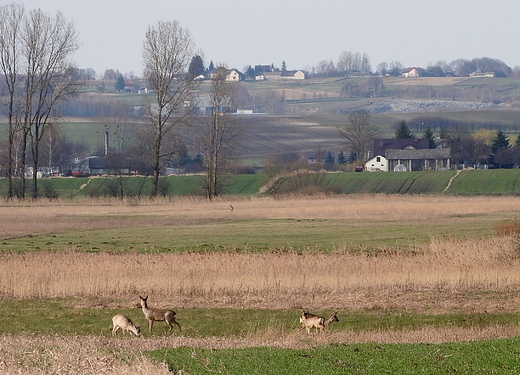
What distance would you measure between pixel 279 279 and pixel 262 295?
1459 millimetres

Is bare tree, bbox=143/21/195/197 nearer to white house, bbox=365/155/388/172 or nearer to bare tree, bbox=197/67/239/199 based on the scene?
bare tree, bbox=197/67/239/199

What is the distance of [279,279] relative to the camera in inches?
997

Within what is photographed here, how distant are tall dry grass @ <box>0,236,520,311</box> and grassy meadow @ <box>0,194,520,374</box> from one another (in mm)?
59

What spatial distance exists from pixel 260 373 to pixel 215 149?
196 ft

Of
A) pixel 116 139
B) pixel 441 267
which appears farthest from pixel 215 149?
pixel 116 139

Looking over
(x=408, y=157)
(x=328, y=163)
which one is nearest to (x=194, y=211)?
(x=408, y=157)

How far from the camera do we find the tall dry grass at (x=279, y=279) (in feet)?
77.1

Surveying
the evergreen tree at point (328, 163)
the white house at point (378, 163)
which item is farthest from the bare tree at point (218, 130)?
the white house at point (378, 163)

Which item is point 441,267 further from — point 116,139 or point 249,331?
point 116,139

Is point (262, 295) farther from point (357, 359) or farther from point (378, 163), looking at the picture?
point (378, 163)

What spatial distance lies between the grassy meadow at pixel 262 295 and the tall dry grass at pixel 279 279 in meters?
0.06

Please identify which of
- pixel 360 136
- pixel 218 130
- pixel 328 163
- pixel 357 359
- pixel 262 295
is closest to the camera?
pixel 357 359

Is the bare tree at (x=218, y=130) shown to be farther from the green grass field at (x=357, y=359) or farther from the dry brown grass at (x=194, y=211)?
the green grass field at (x=357, y=359)

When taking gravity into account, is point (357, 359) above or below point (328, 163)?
above
